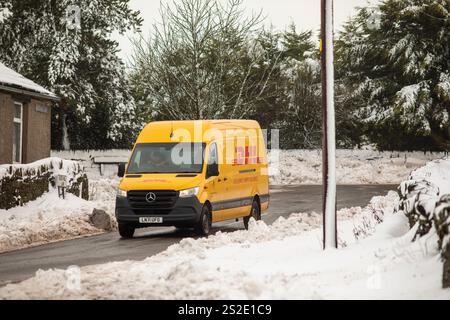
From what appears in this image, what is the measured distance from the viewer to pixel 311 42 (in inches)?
2456

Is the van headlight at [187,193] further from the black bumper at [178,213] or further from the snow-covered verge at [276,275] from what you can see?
the snow-covered verge at [276,275]

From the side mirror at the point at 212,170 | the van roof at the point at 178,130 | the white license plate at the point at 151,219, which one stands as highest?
the van roof at the point at 178,130

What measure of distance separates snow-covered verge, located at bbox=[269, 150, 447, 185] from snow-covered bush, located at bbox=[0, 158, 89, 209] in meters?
A: 19.3

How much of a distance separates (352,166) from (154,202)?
98.1ft

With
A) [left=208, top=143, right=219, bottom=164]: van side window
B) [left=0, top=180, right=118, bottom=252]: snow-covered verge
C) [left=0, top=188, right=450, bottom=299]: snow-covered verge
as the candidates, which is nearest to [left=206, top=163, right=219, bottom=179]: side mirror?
[left=208, top=143, right=219, bottom=164]: van side window

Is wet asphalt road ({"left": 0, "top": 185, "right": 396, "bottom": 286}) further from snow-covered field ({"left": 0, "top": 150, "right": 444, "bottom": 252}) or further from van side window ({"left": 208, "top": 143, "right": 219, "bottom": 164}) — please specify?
snow-covered field ({"left": 0, "top": 150, "right": 444, "bottom": 252})

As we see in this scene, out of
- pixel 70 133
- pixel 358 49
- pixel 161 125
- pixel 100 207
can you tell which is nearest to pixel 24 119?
pixel 100 207

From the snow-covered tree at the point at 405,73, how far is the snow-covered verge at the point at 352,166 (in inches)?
43.9

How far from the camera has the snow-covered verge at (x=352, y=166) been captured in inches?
1615

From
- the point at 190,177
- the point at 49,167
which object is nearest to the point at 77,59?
the point at 49,167

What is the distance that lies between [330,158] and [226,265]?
6.89ft

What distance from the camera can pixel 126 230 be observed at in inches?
643

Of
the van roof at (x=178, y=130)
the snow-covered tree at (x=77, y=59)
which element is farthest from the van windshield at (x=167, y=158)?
the snow-covered tree at (x=77, y=59)

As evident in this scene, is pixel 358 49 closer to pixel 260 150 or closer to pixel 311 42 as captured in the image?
pixel 311 42
